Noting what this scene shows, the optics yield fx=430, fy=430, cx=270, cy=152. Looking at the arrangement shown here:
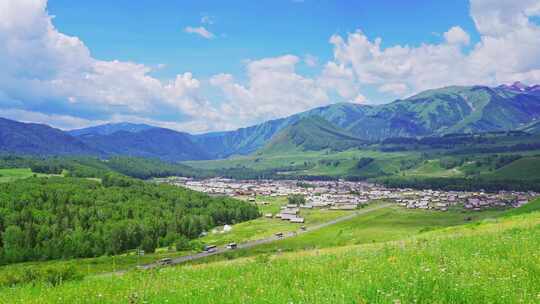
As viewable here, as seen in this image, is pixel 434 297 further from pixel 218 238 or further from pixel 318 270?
pixel 218 238

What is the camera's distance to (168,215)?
17538cm

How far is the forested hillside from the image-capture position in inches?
5290

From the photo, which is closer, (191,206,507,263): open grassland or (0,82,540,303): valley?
(0,82,540,303): valley

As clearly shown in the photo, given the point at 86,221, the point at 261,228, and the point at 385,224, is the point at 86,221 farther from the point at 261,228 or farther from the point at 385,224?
the point at 385,224

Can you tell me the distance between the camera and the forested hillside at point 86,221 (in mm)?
134375

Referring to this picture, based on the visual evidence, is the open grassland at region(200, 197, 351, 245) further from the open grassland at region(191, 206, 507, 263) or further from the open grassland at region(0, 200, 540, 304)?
the open grassland at region(0, 200, 540, 304)

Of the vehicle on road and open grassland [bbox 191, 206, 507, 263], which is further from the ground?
open grassland [bbox 191, 206, 507, 263]

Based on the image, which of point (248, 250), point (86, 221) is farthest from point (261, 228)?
point (86, 221)

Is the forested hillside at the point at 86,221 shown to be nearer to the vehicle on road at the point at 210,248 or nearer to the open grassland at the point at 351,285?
the vehicle on road at the point at 210,248

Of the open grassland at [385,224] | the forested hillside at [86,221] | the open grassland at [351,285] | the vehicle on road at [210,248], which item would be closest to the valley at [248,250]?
the open grassland at [351,285]

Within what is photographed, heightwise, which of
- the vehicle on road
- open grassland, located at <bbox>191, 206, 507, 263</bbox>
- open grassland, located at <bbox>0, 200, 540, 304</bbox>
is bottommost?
the vehicle on road

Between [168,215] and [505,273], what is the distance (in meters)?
172

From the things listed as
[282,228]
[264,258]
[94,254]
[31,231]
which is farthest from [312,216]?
[264,258]

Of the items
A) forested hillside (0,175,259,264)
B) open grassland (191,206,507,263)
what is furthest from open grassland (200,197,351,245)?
open grassland (191,206,507,263)
